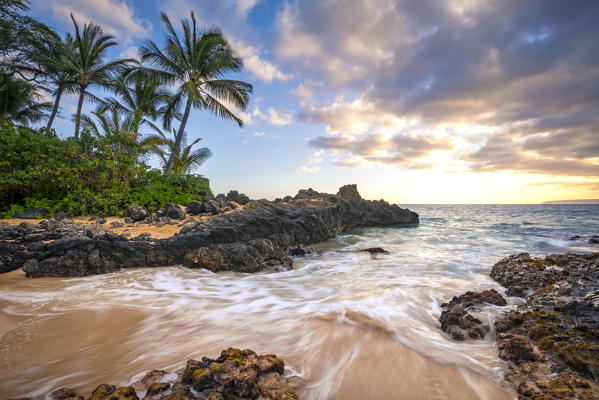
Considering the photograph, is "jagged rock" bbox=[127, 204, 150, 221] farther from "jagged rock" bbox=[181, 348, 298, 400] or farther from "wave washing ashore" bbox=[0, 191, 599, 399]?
"jagged rock" bbox=[181, 348, 298, 400]

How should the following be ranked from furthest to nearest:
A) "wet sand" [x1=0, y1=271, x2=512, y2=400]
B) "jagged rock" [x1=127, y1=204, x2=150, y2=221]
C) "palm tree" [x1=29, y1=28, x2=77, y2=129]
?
"palm tree" [x1=29, y1=28, x2=77, y2=129], "jagged rock" [x1=127, y1=204, x2=150, y2=221], "wet sand" [x1=0, y1=271, x2=512, y2=400]

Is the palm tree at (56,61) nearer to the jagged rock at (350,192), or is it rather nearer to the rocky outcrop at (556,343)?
the jagged rock at (350,192)

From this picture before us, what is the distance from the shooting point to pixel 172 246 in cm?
514

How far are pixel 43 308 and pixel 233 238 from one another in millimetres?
3476

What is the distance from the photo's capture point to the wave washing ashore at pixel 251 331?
190 centimetres

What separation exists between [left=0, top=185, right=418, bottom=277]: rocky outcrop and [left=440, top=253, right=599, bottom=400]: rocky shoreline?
4066 millimetres

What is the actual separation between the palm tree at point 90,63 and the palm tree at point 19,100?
5090 mm

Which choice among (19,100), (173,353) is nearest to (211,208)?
(173,353)

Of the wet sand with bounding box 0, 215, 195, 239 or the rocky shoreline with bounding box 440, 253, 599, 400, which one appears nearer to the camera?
the rocky shoreline with bounding box 440, 253, 599, 400

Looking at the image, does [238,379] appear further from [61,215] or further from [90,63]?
[90,63]

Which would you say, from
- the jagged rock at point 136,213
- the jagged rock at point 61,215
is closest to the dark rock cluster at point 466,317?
the jagged rock at point 136,213

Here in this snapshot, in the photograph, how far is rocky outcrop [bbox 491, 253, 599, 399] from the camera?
162 cm

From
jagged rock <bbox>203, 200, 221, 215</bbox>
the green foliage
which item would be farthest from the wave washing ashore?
the green foliage

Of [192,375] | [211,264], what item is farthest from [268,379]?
[211,264]
